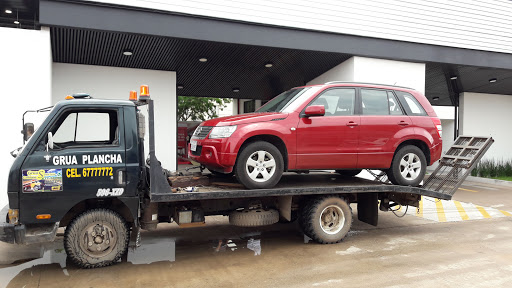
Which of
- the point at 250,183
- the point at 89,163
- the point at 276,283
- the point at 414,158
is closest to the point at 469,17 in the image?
the point at 414,158

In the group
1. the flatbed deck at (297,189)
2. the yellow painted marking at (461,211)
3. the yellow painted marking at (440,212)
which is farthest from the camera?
the yellow painted marking at (461,211)

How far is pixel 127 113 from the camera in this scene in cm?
513

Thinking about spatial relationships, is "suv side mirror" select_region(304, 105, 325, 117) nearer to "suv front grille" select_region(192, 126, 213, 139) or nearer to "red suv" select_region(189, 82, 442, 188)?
"red suv" select_region(189, 82, 442, 188)

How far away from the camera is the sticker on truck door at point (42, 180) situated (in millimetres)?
4523

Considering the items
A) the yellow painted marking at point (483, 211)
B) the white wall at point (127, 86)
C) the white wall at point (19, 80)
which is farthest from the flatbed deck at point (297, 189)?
the white wall at point (127, 86)

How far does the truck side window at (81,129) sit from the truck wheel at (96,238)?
100cm

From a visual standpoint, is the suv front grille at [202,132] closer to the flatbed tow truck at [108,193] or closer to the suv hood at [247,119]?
the suv hood at [247,119]

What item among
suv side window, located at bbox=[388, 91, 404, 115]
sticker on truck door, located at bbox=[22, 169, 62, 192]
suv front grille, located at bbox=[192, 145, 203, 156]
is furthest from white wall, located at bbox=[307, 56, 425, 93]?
sticker on truck door, located at bbox=[22, 169, 62, 192]

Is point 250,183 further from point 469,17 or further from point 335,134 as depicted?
point 469,17

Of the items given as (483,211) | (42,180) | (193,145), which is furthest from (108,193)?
(483,211)

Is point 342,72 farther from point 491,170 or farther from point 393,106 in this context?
point 491,170

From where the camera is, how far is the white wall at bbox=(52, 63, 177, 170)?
11125 mm

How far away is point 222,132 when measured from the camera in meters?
5.49

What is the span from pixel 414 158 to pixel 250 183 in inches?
120
